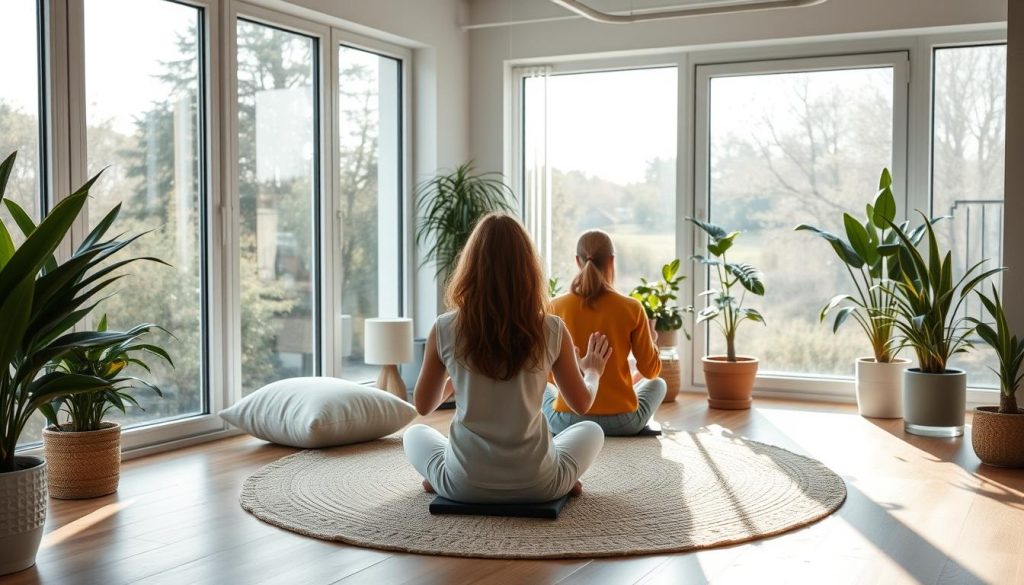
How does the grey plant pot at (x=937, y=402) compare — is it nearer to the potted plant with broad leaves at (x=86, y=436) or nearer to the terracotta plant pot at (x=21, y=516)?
the potted plant with broad leaves at (x=86, y=436)

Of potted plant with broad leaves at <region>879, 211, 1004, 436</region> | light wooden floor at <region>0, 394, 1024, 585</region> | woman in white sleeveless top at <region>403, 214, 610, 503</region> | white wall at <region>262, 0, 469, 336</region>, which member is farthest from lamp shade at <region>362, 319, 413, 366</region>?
potted plant with broad leaves at <region>879, 211, 1004, 436</region>

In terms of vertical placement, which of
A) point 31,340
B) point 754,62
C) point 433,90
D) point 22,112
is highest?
point 754,62

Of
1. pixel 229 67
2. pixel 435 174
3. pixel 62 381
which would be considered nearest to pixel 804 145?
pixel 435 174

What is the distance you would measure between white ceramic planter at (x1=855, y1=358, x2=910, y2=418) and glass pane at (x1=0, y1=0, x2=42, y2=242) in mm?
3985

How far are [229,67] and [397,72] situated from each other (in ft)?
5.17

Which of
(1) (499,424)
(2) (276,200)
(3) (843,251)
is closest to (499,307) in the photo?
(1) (499,424)

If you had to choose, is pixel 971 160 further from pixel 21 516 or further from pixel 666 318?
pixel 21 516

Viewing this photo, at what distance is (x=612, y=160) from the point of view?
21.7 ft

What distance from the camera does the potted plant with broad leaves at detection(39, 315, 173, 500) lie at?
373 cm

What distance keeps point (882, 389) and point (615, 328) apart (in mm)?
1805

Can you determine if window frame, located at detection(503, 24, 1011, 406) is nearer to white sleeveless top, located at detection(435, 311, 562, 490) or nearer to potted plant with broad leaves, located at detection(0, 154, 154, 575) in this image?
white sleeveless top, located at detection(435, 311, 562, 490)

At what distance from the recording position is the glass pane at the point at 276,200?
5172 mm

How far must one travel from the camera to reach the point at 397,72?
20.9 ft

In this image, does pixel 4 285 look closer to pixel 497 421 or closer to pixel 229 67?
pixel 497 421
